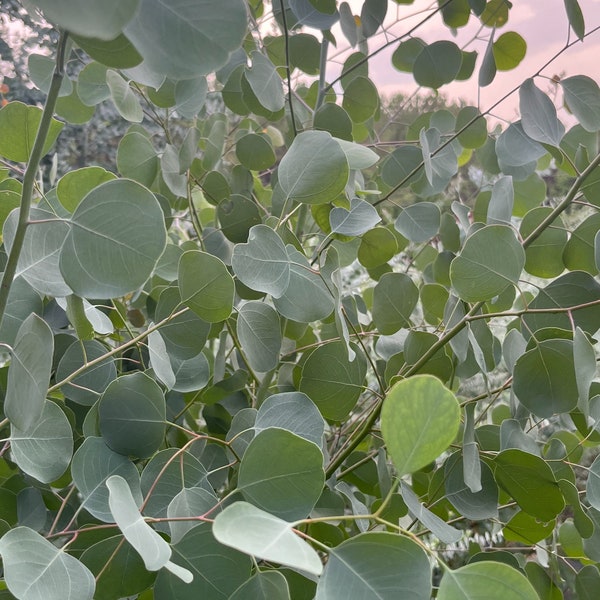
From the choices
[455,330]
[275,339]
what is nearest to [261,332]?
[275,339]

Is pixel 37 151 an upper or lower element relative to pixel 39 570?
upper

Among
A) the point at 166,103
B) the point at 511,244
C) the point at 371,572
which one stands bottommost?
the point at 371,572

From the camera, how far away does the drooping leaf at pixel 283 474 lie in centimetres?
28

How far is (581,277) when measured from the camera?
0.42 meters

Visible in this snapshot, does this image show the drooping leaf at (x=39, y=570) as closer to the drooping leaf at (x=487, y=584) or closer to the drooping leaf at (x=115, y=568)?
the drooping leaf at (x=115, y=568)

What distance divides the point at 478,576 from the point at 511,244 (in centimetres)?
19

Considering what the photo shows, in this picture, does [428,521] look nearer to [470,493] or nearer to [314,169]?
[470,493]

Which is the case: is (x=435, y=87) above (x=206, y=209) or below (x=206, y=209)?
above

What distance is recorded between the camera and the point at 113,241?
0.26m

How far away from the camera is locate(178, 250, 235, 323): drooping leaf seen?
343 millimetres

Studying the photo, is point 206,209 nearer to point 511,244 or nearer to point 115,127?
point 511,244

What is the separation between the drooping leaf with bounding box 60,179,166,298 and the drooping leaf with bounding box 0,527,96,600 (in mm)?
110

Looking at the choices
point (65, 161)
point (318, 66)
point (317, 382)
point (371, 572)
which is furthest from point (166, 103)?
point (65, 161)

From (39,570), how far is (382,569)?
14 cm
